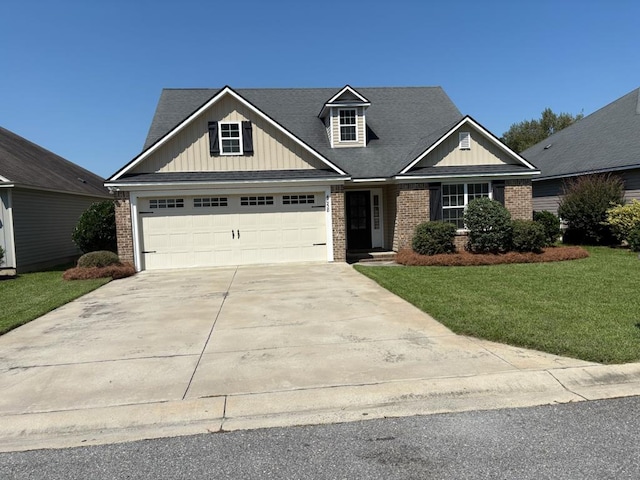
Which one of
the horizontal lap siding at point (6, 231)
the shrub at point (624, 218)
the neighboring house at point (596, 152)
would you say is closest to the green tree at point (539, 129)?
the neighboring house at point (596, 152)

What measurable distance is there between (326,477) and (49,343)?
213 inches

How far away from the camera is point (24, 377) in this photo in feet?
17.9

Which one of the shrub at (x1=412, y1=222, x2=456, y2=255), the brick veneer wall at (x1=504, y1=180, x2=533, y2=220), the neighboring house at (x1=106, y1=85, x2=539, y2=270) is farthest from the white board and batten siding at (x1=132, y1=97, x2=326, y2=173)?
the brick veneer wall at (x1=504, y1=180, x2=533, y2=220)

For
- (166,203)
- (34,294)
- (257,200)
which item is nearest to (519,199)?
(257,200)

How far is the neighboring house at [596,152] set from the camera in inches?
731

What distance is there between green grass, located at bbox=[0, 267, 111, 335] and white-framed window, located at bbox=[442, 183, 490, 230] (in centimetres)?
1137

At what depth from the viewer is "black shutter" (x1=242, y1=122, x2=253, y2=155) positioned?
15461 mm

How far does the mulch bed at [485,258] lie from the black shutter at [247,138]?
20.4 ft

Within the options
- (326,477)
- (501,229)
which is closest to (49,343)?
(326,477)

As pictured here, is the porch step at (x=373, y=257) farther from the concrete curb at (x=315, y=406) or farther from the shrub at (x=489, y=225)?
the concrete curb at (x=315, y=406)

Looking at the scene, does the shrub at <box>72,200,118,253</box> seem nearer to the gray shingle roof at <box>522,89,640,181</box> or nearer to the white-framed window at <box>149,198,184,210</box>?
the white-framed window at <box>149,198,184,210</box>

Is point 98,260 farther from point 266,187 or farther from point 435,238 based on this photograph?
point 435,238

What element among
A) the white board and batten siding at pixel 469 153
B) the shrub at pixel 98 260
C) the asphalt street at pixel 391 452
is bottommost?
the asphalt street at pixel 391 452

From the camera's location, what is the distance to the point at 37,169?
739 inches
